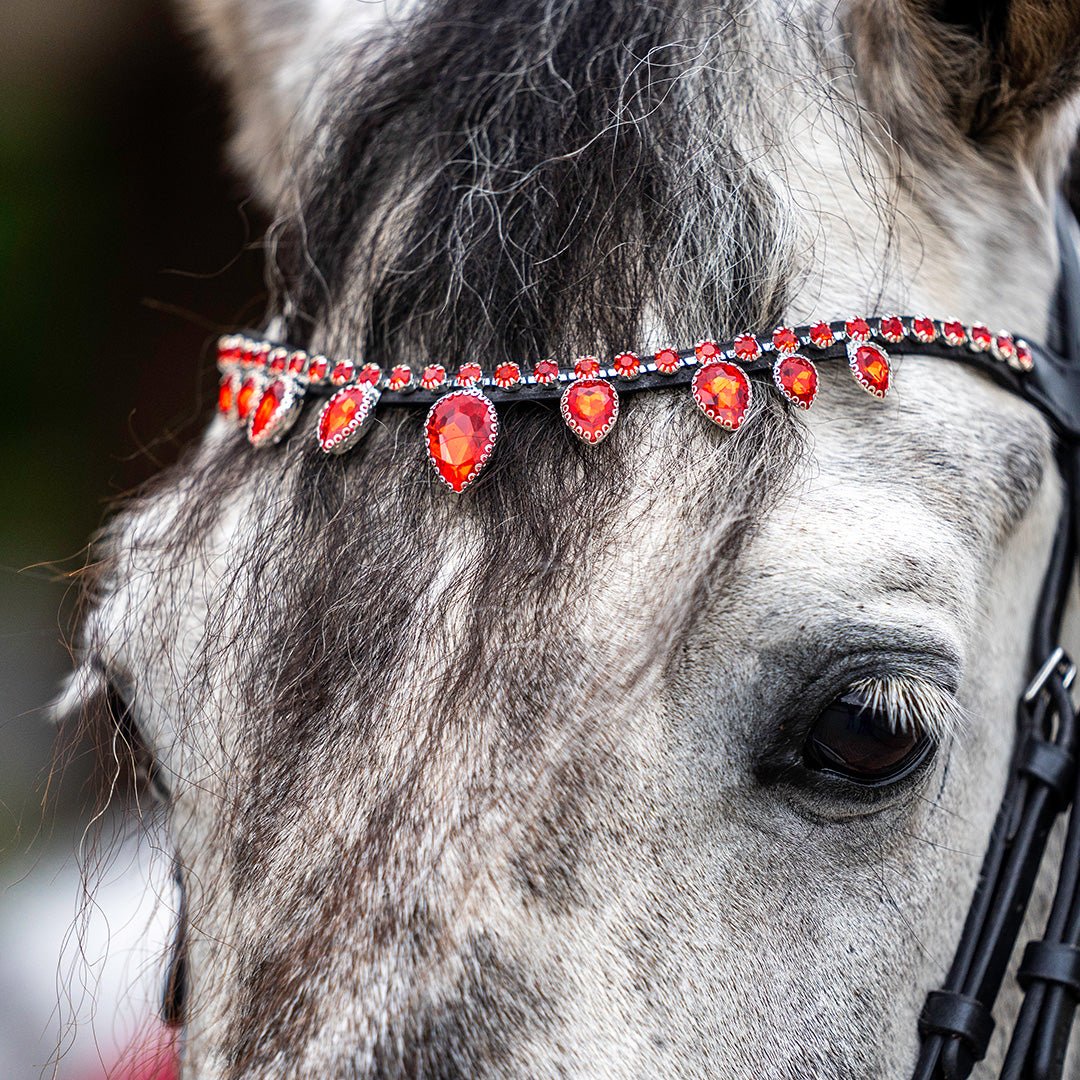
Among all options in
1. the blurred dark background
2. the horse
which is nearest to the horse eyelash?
the horse

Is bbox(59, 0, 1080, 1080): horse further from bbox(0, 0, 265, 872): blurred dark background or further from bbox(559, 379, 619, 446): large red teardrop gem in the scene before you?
bbox(0, 0, 265, 872): blurred dark background

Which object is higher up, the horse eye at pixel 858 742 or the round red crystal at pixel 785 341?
the round red crystal at pixel 785 341

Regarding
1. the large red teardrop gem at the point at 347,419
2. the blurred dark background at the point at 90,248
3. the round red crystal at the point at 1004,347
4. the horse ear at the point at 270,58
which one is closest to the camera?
the large red teardrop gem at the point at 347,419

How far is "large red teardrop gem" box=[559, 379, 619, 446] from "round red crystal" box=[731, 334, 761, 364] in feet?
0.34

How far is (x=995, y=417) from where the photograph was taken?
885mm

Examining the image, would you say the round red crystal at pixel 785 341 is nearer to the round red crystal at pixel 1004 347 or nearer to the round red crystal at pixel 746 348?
the round red crystal at pixel 746 348

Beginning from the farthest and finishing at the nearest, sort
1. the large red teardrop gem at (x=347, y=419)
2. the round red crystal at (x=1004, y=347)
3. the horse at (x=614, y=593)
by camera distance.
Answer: the round red crystal at (x=1004, y=347)
the large red teardrop gem at (x=347, y=419)
the horse at (x=614, y=593)

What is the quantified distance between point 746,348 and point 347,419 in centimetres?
→ 31

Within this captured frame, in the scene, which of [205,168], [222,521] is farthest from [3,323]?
[222,521]

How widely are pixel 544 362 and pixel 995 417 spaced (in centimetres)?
41

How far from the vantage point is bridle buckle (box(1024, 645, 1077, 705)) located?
3.06 ft

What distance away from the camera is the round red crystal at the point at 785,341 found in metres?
0.79

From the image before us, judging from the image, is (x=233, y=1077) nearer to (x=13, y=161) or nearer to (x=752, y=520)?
(x=752, y=520)

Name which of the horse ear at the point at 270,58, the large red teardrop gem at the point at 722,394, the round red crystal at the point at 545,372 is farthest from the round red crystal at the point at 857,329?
the horse ear at the point at 270,58
